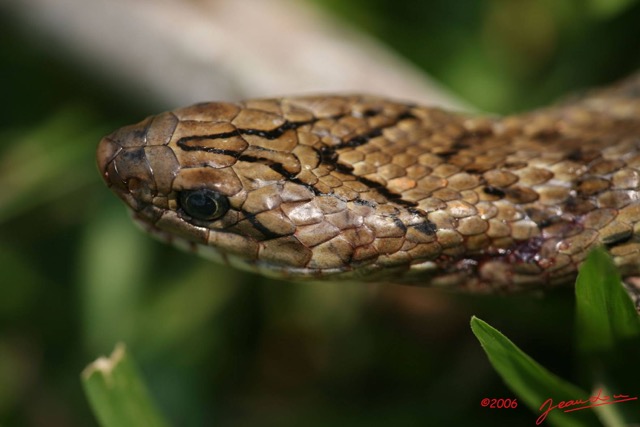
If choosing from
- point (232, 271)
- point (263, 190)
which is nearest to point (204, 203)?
point (263, 190)

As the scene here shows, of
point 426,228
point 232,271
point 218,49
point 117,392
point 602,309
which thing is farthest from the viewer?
point 232,271

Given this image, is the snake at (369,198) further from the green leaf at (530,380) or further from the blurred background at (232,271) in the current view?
the blurred background at (232,271)

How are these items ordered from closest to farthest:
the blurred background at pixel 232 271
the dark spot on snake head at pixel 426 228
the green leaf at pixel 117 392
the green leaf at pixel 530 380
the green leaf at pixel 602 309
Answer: the green leaf at pixel 602 309 → the green leaf at pixel 530 380 → the dark spot on snake head at pixel 426 228 → the green leaf at pixel 117 392 → the blurred background at pixel 232 271

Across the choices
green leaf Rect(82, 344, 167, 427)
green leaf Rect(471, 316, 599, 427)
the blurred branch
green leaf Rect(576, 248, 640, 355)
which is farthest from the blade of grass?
the blurred branch

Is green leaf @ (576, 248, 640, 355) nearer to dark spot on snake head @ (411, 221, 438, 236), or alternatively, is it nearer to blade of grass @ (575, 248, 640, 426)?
blade of grass @ (575, 248, 640, 426)

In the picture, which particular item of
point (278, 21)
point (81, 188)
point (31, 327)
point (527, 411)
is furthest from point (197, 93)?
point (527, 411)

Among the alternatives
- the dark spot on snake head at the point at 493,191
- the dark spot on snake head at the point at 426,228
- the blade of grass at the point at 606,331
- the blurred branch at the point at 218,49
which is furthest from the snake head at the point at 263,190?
the blurred branch at the point at 218,49

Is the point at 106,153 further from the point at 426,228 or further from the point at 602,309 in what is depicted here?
the point at 602,309
